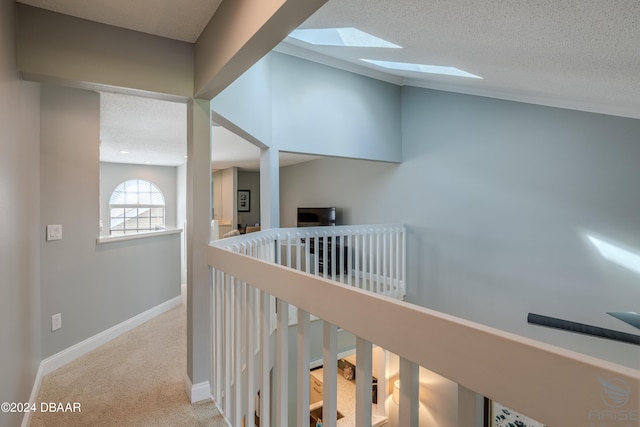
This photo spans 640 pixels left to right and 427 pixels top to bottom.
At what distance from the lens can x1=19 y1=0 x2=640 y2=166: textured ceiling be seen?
1.18 m

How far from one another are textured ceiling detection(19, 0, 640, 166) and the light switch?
1561 millimetres

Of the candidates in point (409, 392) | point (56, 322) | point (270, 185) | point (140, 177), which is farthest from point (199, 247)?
point (140, 177)

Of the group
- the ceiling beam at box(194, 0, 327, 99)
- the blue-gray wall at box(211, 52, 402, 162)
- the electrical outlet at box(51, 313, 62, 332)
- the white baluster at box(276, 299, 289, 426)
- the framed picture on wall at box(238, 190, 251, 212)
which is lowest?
the electrical outlet at box(51, 313, 62, 332)

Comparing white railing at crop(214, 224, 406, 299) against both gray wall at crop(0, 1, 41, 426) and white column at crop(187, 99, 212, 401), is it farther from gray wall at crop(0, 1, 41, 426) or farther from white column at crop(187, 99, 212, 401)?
gray wall at crop(0, 1, 41, 426)

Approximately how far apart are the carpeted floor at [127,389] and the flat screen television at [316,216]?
350 centimetres

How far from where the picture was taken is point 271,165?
3.69 meters

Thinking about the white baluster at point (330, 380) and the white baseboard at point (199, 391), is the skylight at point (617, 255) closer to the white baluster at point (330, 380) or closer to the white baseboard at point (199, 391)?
the white baluster at point (330, 380)

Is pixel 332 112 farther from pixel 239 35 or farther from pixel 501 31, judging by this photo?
pixel 239 35

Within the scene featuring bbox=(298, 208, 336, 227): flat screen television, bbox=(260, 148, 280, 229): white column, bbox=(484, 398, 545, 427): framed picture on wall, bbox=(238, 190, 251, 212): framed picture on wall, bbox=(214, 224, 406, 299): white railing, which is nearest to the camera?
bbox=(484, 398, 545, 427): framed picture on wall

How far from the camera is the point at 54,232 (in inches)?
96.5

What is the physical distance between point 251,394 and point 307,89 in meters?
3.46

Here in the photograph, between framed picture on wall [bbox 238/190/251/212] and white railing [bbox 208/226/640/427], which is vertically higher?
framed picture on wall [bbox 238/190/251/212]

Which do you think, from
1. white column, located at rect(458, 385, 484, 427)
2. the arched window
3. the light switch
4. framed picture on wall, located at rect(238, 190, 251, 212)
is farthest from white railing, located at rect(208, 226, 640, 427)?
framed picture on wall, located at rect(238, 190, 251, 212)

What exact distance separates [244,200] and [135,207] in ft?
8.75
